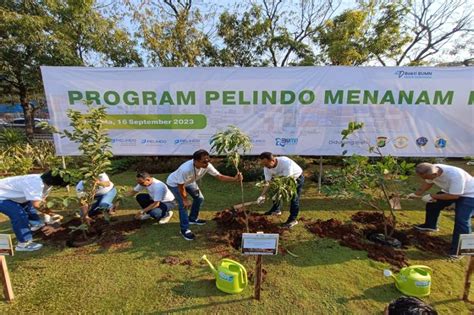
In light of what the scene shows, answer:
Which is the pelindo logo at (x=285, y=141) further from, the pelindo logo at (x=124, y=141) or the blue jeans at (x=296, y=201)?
the pelindo logo at (x=124, y=141)

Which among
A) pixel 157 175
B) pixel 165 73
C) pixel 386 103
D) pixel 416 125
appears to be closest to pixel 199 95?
pixel 165 73

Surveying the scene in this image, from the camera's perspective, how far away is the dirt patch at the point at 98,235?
3.73 metres

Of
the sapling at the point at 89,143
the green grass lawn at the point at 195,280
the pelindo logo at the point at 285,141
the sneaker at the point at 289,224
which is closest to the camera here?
the green grass lawn at the point at 195,280

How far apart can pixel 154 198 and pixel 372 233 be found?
3.65 m

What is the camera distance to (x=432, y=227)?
4.16m

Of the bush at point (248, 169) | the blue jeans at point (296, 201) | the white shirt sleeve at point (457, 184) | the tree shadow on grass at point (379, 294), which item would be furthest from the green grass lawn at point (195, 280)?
the bush at point (248, 169)

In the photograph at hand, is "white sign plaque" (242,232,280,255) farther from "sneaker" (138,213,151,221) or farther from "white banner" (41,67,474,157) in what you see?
"white banner" (41,67,474,157)

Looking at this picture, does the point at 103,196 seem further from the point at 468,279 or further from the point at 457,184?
the point at 457,184

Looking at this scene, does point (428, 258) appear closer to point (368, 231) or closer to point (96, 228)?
point (368, 231)

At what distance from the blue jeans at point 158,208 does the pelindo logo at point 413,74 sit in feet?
17.1

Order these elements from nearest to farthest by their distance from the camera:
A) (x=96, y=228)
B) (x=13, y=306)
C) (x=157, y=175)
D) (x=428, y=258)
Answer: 1. (x=13, y=306)
2. (x=428, y=258)
3. (x=96, y=228)
4. (x=157, y=175)

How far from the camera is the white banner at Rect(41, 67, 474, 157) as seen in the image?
5117 mm

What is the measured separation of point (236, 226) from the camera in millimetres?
4234

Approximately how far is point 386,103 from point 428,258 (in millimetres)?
3104
